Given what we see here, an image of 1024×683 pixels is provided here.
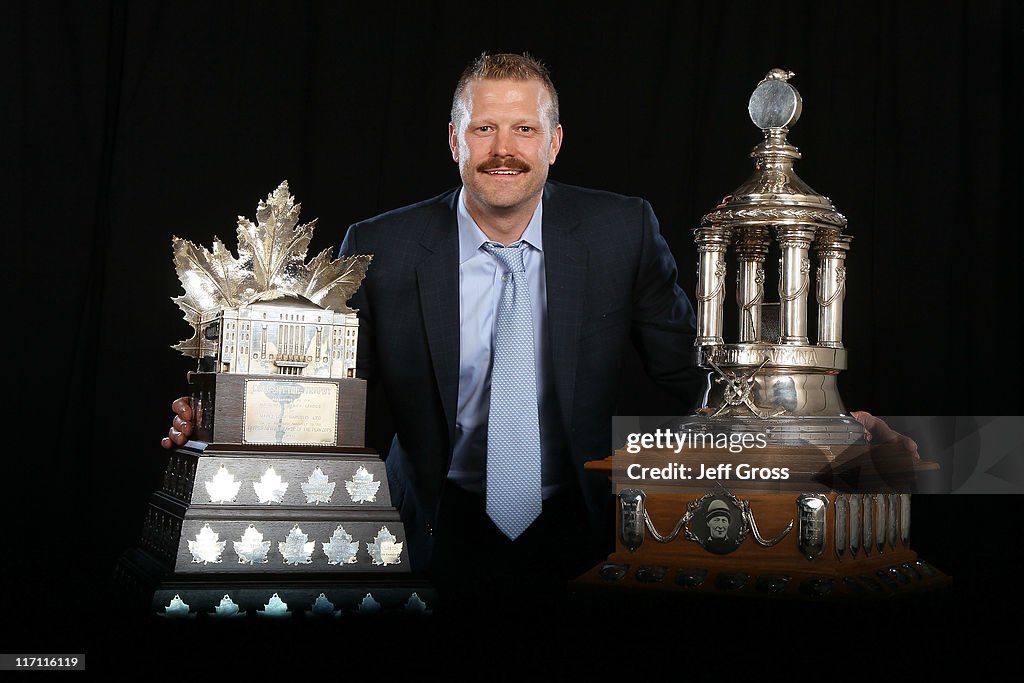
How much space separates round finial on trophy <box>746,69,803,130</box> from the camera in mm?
2223

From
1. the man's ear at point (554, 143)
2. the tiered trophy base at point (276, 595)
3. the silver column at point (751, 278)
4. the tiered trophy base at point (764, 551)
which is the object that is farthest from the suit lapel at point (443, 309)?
the tiered trophy base at point (276, 595)

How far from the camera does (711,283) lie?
2260 mm

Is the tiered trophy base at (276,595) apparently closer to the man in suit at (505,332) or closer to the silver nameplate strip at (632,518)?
the silver nameplate strip at (632,518)

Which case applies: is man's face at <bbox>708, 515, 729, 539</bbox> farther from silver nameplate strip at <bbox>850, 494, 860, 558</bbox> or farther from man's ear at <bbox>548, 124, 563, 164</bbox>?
man's ear at <bbox>548, 124, 563, 164</bbox>

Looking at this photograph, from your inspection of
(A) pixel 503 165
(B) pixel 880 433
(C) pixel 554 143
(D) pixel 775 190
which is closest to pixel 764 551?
(B) pixel 880 433

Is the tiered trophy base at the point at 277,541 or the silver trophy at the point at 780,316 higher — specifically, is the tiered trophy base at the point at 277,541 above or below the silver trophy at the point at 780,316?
below

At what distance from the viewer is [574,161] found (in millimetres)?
3479

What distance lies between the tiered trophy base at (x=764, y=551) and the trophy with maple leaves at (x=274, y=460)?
16.7 inches

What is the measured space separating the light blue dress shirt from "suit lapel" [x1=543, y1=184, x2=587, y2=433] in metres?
0.03

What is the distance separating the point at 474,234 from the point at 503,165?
20 cm

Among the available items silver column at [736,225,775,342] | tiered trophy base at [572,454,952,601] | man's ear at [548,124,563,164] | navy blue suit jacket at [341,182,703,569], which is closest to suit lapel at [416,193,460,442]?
navy blue suit jacket at [341,182,703,569]

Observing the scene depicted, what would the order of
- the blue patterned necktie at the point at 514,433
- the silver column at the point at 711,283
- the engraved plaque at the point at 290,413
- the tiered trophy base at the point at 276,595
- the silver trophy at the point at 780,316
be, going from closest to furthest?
the tiered trophy base at the point at 276,595 → the engraved plaque at the point at 290,413 → the silver trophy at the point at 780,316 → the silver column at the point at 711,283 → the blue patterned necktie at the point at 514,433

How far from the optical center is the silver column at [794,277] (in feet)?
7.14

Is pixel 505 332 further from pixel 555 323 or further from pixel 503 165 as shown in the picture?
pixel 503 165
